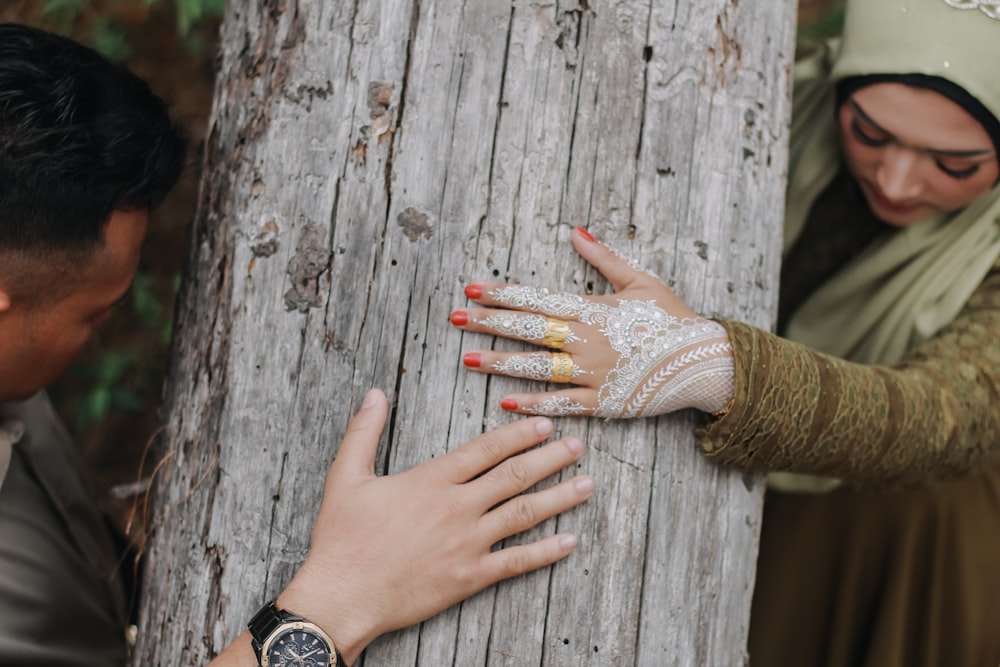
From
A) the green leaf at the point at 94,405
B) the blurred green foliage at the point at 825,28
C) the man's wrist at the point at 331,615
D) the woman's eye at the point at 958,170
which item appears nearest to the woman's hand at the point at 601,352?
the man's wrist at the point at 331,615

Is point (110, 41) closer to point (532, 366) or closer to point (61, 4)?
point (61, 4)

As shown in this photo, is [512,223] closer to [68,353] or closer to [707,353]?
[707,353]

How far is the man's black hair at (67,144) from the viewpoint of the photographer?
1.54 m

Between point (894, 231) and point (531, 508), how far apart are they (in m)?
1.53

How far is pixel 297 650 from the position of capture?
129 centimetres

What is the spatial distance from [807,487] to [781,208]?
1036mm

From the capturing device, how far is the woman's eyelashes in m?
1.89

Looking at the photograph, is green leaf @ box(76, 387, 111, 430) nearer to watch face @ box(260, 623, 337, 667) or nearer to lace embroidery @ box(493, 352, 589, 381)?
watch face @ box(260, 623, 337, 667)

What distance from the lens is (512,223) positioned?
143cm

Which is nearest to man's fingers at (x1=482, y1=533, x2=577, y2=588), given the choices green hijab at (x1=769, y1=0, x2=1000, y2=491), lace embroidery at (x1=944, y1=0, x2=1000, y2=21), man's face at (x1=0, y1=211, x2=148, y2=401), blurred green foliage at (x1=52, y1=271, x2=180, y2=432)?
man's face at (x1=0, y1=211, x2=148, y2=401)

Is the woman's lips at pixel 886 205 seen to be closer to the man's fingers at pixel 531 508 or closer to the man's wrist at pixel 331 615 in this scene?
the man's fingers at pixel 531 508

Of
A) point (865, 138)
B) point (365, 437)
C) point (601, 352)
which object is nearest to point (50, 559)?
point (365, 437)

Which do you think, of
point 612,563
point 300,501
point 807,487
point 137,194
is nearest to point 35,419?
point 137,194

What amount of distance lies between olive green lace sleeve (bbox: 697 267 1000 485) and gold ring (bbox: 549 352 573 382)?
0.30m
